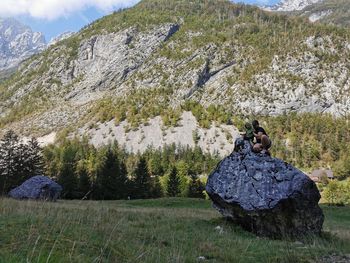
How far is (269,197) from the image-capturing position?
14883 millimetres

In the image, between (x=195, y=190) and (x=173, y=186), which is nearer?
(x=195, y=190)

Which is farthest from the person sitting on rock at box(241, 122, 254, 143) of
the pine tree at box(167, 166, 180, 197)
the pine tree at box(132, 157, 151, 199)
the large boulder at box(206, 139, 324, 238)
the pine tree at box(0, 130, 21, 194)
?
the pine tree at box(167, 166, 180, 197)

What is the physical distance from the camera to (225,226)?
Answer: 15.3 metres

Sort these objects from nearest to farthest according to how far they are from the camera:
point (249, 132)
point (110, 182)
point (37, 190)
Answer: point (249, 132) → point (37, 190) → point (110, 182)

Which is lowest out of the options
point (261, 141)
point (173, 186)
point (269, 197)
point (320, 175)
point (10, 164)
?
point (269, 197)

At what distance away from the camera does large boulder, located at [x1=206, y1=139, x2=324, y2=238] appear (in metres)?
14.8

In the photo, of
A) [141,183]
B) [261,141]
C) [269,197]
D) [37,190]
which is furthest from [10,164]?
[269,197]

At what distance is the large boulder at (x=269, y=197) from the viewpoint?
1480 cm

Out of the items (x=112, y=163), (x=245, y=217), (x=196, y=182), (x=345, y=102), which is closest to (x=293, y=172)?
(x=245, y=217)

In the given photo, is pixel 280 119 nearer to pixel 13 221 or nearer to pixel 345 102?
pixel 345 102

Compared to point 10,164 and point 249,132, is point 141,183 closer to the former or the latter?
point 10,164

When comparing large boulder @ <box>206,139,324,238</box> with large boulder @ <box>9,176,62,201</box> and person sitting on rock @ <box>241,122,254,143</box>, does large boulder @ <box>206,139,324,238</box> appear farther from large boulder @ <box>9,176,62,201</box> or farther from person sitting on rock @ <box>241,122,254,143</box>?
large boulder @ <box>9,176,62,201</box>

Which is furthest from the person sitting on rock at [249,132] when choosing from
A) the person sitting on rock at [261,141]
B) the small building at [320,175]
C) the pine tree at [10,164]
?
the small building at [320,175]

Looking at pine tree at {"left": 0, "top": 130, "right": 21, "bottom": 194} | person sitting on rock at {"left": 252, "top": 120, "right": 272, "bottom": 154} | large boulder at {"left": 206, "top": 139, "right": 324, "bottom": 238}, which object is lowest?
large boulder at {"left": 206, "top": 139, "right": 324, "bottom": 238}
